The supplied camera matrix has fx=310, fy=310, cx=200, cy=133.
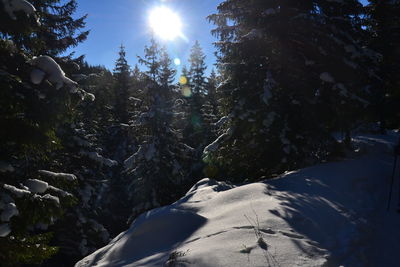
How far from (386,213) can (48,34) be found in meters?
14.9

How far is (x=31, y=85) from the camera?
5.20 metres

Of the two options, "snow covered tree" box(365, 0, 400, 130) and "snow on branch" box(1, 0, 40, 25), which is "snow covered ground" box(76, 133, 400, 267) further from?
"snow covered tree" box(365, 0, 400, 130)

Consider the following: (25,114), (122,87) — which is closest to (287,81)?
(25,114)

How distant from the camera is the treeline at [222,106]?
5.21m

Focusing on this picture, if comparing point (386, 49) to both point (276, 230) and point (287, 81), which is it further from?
point (276, 230)

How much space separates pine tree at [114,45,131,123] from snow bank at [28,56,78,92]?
27415 mm

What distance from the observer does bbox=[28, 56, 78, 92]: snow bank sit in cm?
493

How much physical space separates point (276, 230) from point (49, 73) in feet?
16.0

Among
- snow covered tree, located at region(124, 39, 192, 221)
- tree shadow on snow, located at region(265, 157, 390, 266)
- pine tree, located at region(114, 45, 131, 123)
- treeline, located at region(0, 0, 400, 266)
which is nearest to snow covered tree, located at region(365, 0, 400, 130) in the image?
treeline, located at region(0, 0, 400, 266)

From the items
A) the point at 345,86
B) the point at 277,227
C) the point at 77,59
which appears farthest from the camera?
the point at 77,59

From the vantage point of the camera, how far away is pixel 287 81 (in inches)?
504

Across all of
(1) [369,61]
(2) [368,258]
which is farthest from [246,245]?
(1) [369,61]

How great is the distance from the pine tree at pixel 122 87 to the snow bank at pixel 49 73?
2742cm

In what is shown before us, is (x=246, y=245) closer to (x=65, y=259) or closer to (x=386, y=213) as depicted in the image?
(x=386, y=213)
